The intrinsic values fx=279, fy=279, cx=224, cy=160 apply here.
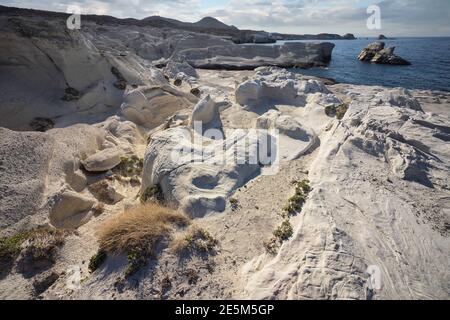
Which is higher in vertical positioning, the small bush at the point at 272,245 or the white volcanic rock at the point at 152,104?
the white volcanic rock at the point at 152,104

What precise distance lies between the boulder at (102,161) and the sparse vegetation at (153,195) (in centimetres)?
509

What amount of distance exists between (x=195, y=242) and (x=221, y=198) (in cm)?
274

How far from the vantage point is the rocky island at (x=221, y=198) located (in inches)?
316

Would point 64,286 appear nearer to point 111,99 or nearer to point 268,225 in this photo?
point 268,225

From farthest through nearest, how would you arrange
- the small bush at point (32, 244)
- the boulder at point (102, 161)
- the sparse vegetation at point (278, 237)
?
the boulder at point (102, 161) < the sparse vegetation at point (278, 237) < the small bush at point (32, 244)

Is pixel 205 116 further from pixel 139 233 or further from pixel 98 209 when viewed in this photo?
pixel 139 233

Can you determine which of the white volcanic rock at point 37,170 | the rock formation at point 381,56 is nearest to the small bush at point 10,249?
the white volcanic rock at point 37,170

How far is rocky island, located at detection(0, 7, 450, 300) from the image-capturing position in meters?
8.04

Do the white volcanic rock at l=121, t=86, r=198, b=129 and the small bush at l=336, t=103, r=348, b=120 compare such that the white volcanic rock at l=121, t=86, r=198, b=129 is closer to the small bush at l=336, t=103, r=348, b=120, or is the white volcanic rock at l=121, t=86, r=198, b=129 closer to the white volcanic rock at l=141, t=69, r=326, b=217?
the white volcanic rock at l=141, t=69, r=326, b=217

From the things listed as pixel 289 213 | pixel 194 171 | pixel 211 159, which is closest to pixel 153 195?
pixel 194 171

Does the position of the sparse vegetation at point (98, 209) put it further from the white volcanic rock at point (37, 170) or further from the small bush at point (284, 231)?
the small bush at point (284, 231)

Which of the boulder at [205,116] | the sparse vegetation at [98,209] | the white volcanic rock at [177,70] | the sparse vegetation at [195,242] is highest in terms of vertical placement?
the white volcanic rock at [177,70]

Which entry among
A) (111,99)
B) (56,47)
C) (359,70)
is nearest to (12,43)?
(56,47)

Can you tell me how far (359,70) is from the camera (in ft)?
220
